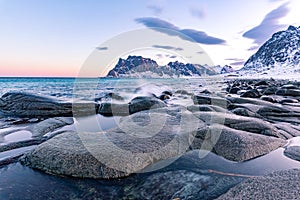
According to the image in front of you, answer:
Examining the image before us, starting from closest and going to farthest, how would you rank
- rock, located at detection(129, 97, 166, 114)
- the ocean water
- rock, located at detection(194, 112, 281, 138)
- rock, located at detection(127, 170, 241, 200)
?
rock, located at detection(127, 170, 241, 200) → rock, located at detection(194, 112, 281, 138) → rock, located at detection(129, 97, 166, 114) → the ocean water

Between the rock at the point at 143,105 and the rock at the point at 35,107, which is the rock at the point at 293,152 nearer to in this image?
the rock at the point at 143,105

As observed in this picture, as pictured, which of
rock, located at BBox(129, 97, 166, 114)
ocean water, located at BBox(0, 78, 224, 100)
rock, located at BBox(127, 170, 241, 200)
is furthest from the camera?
ocean water, located at BBox(0, 78, 224, 100)

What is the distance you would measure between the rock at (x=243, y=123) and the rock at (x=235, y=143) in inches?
26.2

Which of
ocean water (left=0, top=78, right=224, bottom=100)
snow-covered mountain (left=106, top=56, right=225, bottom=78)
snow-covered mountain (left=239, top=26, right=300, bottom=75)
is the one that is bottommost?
ocean water (left=0, top=78, right=224, bottom=100)

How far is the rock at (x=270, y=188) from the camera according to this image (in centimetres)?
267

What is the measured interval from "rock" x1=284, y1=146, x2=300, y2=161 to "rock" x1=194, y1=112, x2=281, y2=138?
0.91 metres

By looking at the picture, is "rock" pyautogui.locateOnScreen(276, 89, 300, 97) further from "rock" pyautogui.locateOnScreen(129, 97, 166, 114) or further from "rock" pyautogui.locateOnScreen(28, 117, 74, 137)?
"rock" pyautogui.locateOnScreen(28, 117, 74, 137)

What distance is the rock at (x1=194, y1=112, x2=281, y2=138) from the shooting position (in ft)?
19.2

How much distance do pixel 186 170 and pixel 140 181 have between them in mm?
838

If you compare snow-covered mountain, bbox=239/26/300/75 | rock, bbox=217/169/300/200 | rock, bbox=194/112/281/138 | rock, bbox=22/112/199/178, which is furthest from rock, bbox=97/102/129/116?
snow-covered mountain, bbox=239/26/300/75

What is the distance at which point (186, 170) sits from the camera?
382cm

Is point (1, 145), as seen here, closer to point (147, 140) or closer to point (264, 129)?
point (147, 140)

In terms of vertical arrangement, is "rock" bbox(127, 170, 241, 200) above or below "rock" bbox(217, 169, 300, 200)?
below

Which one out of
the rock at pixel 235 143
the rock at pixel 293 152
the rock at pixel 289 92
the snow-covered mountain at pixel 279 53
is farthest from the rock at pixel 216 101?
the snow-covered mountain at pixel 279 53
